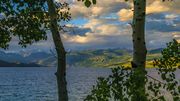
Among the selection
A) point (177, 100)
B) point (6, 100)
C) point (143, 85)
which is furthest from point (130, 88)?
point (6, 100)

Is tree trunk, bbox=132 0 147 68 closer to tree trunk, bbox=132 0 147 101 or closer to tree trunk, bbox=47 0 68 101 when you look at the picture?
tree trunk, bbox=132 0 147 101

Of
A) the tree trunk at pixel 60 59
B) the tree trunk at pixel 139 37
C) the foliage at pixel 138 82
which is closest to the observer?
the foliage at pixel 138 82

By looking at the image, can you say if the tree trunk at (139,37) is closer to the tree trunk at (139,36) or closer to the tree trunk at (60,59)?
the tree trunk at (139,36)

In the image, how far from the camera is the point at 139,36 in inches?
452

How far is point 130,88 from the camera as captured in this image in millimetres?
10609

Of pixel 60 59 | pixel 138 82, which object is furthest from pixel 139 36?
pixel 60 59

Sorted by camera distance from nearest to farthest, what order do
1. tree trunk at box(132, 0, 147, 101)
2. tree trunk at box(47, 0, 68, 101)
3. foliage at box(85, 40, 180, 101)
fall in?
foliage at box(85, 40, 180, 101)
tree trunk at box(132, 0, 147, 101)
tree trunk at box(47, 0, 68, 101)

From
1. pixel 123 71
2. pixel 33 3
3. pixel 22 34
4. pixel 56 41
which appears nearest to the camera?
pixel 123 71

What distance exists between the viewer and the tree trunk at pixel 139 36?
11.4m

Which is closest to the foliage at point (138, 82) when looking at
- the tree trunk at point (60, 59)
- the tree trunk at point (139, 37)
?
the tree trunk at point (139, 37)

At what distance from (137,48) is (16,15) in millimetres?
9146

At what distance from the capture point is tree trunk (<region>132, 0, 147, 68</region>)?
37.3ft

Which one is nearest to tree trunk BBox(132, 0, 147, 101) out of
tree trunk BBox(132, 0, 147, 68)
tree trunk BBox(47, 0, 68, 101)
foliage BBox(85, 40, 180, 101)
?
tree trunk BBox(132, 0, 147, 68)

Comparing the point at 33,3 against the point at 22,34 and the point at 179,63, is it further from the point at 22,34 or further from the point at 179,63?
the point at 179,63
